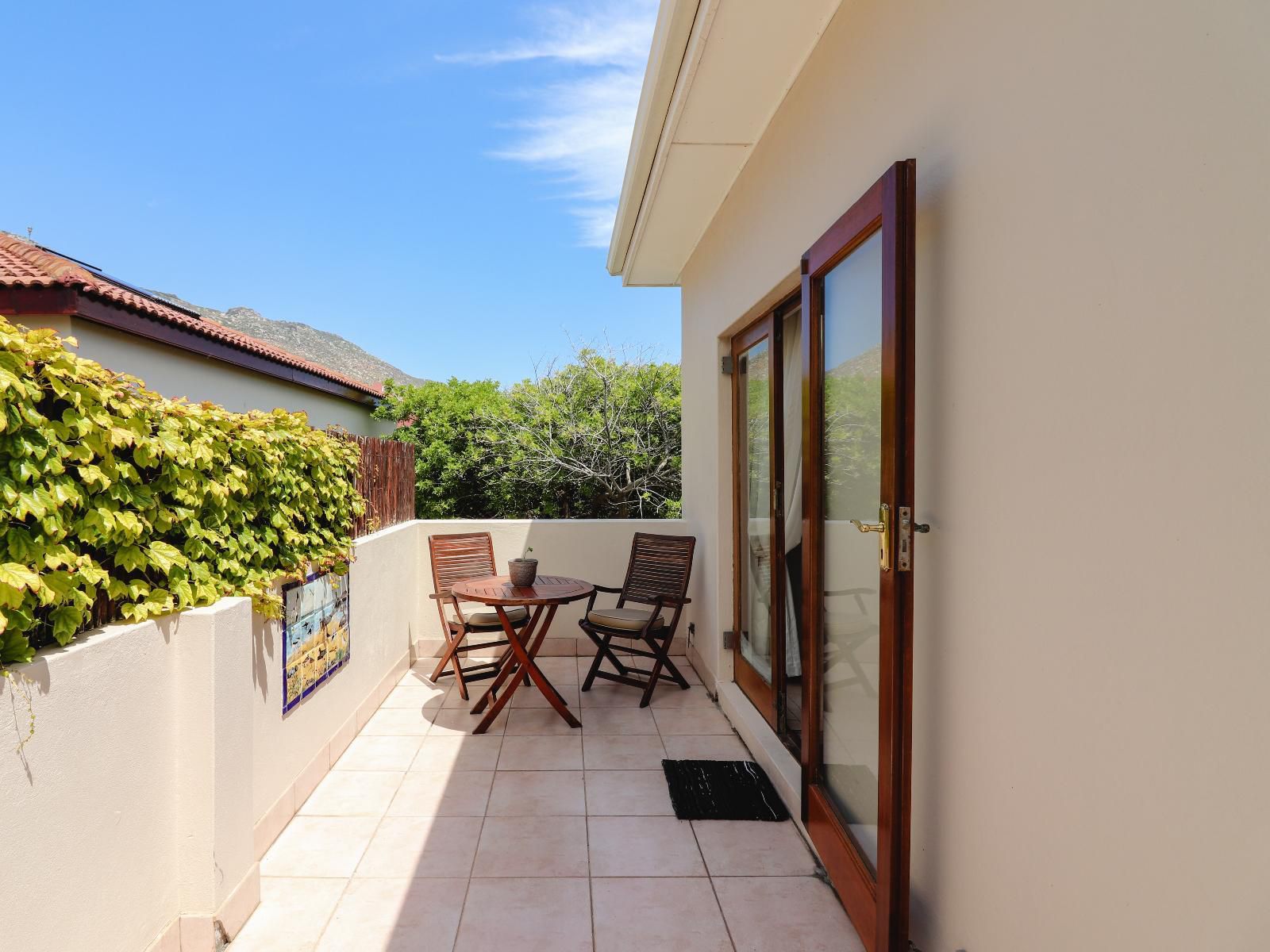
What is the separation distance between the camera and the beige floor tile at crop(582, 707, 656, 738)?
419cm

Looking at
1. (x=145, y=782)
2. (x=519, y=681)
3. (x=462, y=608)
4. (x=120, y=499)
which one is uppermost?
(x=120, y=499)

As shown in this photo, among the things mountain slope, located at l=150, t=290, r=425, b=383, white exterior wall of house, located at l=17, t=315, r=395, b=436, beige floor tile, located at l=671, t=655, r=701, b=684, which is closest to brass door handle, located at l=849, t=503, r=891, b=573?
beige floor tile, located at l=671, t=655, r=701, b=684

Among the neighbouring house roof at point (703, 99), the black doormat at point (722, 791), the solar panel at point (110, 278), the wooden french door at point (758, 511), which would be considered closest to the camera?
the neighbouring house roof at point (703, 99)

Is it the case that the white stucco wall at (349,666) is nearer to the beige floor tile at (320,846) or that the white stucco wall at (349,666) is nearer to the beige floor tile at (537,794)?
the beige floor tile at (320,846)

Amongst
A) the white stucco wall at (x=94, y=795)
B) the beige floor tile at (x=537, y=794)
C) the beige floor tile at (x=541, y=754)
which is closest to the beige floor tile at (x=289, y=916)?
the white stucco wall at (x=94, y=795)

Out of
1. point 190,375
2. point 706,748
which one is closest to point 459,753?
point 706,748

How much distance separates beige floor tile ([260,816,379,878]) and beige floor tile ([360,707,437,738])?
101 centimetres

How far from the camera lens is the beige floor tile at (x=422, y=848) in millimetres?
2695

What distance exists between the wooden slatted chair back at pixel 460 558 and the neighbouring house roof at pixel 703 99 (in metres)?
2.47

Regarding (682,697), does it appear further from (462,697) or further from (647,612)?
(462,697)

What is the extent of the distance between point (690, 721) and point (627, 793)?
42.0 inches

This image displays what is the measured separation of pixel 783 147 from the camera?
3.17m

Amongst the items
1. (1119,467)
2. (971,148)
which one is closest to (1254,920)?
(1119,467)

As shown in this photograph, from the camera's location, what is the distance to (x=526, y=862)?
2768 mm
